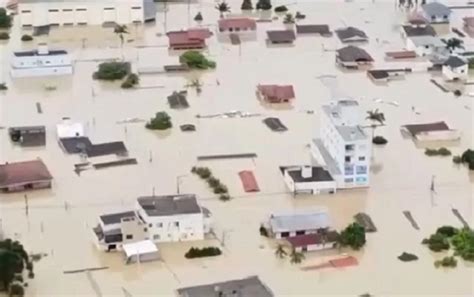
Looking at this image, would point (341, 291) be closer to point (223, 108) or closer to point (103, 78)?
point (223, 108)

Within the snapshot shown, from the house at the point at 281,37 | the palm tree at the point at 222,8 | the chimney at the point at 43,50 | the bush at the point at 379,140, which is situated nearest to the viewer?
the bush at the point at 379,140

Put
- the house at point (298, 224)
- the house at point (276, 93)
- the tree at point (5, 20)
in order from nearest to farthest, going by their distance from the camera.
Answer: the house at point (298, 224) < the house at point (276, 93) < the tree at point (5, 20)

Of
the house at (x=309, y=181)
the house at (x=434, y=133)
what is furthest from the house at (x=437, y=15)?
the house at (x=309, y=181)

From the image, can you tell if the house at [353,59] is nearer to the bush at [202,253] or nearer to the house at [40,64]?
the house at [40,64]

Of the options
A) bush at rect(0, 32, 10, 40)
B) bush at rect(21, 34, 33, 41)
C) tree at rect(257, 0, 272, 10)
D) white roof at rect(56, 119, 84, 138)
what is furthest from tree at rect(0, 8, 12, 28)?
white roof at rect(56, 119, 84, 138)

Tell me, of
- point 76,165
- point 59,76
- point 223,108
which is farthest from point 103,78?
point 76,165

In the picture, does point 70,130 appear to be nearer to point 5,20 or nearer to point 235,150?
point 235,150

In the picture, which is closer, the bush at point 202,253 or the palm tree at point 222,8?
the bush at point 202,253
